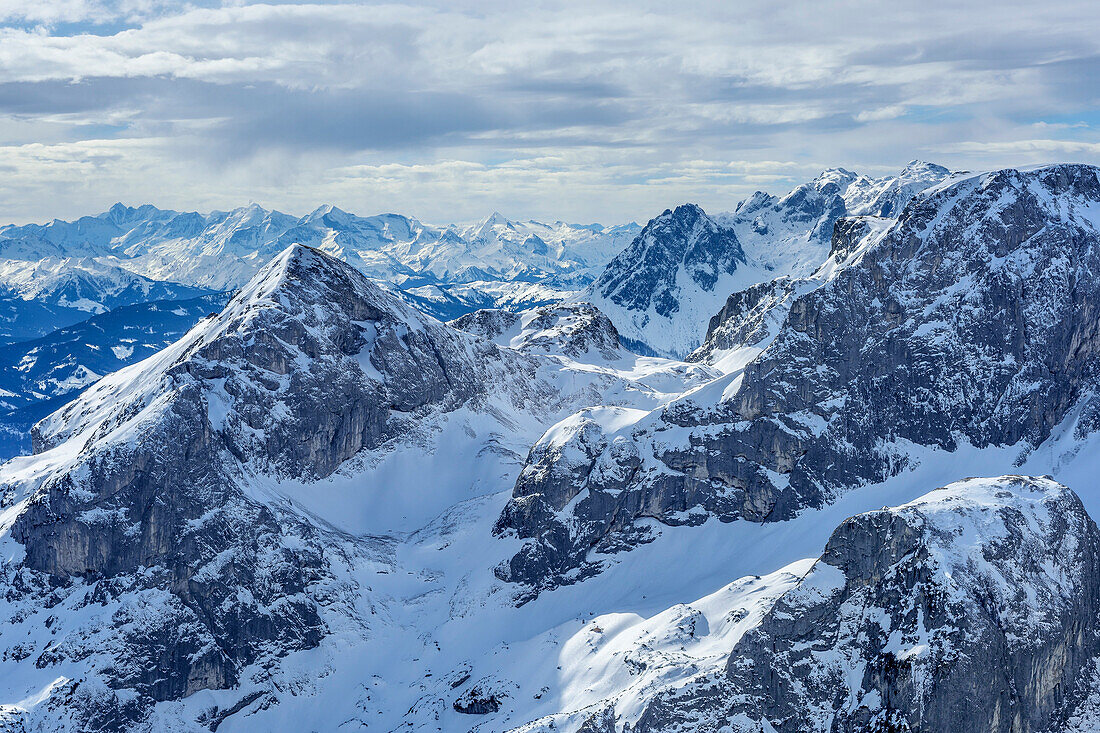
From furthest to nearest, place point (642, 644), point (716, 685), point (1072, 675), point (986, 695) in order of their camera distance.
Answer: point (642, 644), point (716, 685), point (1072, 675), point (986, 695)

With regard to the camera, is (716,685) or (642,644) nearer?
(716,685)

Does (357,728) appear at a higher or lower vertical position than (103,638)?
lower

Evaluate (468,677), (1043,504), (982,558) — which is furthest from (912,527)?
(468,677)

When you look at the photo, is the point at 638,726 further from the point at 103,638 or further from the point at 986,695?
the point at 103,638

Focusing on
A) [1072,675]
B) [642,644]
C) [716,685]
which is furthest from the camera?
[642,644]

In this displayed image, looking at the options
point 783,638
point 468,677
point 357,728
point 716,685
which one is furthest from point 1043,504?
point 357,728

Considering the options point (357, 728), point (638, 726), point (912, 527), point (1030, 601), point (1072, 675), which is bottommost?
point (357, 728)
